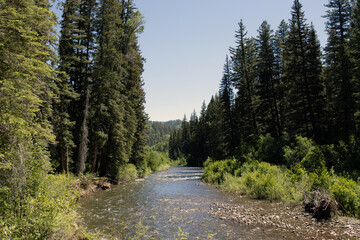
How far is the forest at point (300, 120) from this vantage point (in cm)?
1445

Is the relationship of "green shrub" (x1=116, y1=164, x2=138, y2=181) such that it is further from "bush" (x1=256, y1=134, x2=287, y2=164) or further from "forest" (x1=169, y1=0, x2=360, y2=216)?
"bush" (x1=256, y1=134, x2=287, y2=164)

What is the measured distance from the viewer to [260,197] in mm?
15492

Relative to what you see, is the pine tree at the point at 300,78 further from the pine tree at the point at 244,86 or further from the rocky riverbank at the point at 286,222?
the rocky riverbank at the point at 286,222

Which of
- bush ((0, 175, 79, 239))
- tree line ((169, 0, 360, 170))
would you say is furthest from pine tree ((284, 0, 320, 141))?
bush ((0, 175, 79, 239))

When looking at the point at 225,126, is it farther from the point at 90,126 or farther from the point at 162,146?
the point at 162,146

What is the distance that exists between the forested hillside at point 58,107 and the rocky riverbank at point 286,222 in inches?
Result: 296

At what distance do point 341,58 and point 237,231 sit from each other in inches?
932

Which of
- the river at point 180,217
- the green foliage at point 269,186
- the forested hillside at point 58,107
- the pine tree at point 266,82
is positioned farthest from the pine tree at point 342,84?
the forested hillside at point 58,107

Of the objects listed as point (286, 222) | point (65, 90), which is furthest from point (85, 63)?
point (286, 222)

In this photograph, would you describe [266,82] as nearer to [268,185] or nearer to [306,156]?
[306,156]

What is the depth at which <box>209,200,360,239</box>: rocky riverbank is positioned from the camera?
806 cm

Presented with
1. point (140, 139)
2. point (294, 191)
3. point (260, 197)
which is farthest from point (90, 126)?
point (294, 191)

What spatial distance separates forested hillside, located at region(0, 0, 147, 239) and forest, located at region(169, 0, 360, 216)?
1206cm

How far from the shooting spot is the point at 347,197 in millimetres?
9867
